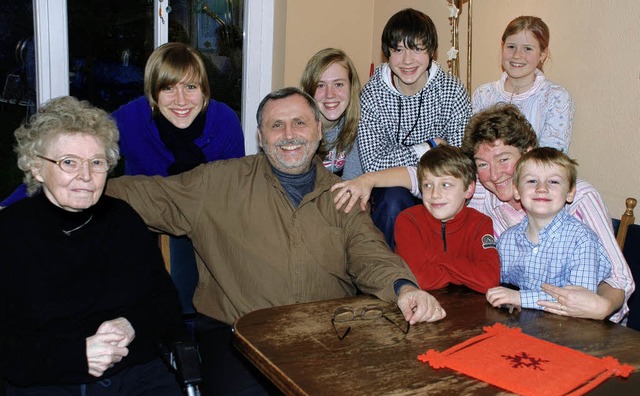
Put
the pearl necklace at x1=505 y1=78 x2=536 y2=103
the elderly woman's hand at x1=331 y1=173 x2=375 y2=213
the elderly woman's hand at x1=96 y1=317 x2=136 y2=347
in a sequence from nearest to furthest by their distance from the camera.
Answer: the elderly woman's hand at x1=96 y1=317 x2=136 y2=347 → the elderly woman's hand at x1=331 y1=173 x2=375 y2=213 → the pearl necklace at x1=505 y1=78 x2=536 y2=103

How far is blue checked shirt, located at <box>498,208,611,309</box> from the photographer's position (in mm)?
1973

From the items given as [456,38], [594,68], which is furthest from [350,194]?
[456,38]

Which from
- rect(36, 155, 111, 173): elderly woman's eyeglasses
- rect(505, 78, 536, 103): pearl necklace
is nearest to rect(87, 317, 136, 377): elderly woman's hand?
rect(36, 155, 111, 173): elderly woman's eyeglasses

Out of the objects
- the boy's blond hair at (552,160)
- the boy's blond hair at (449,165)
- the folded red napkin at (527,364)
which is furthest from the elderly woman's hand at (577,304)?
the boy's blond hair at (449,165)

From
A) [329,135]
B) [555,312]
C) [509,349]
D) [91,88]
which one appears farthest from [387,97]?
[91,88]

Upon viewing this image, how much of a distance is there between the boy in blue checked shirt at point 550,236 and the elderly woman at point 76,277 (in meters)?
1.23

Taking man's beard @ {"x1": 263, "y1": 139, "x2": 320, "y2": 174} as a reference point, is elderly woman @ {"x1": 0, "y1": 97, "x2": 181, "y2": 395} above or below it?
below

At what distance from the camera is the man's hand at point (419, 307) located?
5.53ft

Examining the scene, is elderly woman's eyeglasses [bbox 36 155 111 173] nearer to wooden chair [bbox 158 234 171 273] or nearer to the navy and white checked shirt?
wooden chair [bbox 158 234 171 273]

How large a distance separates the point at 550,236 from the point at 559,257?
0.26 ft

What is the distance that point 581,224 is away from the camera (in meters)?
2.04

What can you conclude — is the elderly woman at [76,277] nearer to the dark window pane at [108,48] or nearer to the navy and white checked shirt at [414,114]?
the navy and white checked shirt at [414,114]

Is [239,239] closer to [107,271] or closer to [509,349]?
[107,271]

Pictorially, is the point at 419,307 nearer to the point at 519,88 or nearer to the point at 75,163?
the point at 75,163
